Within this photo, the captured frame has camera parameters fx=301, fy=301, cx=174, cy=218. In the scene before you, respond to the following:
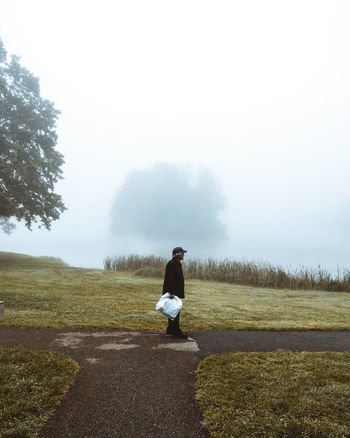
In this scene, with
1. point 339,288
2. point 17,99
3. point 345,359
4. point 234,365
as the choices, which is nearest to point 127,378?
point 234,365

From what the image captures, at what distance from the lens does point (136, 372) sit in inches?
180

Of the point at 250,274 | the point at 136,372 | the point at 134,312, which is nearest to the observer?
the point at 136,372

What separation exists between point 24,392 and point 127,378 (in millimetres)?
1343

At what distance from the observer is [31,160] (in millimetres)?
22547

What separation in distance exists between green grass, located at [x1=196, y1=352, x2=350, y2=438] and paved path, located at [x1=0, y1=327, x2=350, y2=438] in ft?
0.87

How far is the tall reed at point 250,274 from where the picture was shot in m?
18.5

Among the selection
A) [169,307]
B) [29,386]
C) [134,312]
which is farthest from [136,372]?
[134,312]

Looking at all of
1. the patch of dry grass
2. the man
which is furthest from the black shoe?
the patch of dry grass

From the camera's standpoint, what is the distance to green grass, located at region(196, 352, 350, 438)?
322 cm

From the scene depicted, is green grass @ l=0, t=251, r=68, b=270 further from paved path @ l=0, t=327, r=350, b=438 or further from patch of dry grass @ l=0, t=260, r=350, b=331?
paved path @ l=0, t=327, r=350, b=438

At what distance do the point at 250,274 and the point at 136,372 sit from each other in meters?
16.0

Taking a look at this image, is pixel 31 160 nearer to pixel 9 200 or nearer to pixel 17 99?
pixel 9 200

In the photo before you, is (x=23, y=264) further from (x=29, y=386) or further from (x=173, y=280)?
(x=29, y=386)

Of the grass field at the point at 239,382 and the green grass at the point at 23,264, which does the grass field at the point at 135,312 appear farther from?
the green grass at the point at 23,264
